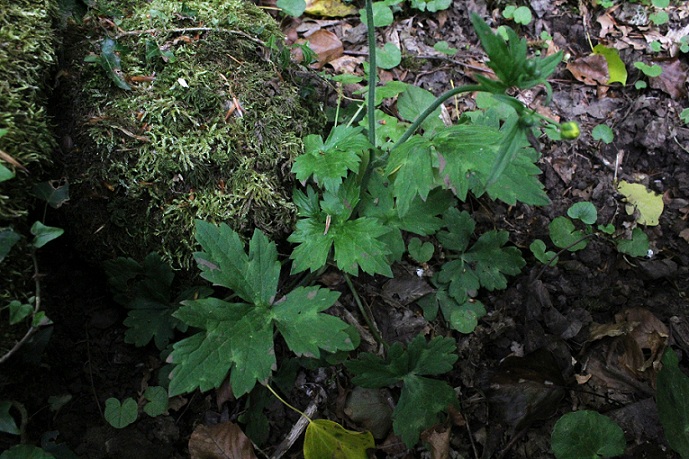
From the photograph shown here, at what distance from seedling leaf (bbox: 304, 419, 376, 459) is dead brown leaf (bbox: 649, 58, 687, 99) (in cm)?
282

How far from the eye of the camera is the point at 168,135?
207cm

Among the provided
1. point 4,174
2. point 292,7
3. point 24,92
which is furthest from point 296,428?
point 292,7

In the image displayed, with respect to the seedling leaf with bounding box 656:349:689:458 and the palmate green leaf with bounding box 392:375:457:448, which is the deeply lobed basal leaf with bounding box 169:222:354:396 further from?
the seedling leaf with bounding box 656:349:689:458

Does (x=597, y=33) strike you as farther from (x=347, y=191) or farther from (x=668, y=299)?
(x=347, y=191)

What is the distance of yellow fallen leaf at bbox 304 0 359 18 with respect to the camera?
3.22 metres

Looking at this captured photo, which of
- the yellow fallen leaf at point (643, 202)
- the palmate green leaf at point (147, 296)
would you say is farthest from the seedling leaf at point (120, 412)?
the yellow fallen leaf at point (643, 202)

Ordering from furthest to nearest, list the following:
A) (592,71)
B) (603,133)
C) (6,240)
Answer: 1. (592,71)
2. (603,133)
3. (6,240)

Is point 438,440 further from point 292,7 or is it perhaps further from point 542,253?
point 292,7

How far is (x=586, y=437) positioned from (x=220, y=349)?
1.48 metres

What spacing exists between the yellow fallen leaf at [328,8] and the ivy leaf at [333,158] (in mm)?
1397

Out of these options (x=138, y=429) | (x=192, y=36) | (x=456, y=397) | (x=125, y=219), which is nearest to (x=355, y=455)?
(x=456, y=397)

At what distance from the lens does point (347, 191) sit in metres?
2.20

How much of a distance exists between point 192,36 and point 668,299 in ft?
8.67

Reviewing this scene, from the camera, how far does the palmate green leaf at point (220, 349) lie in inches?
71.0
